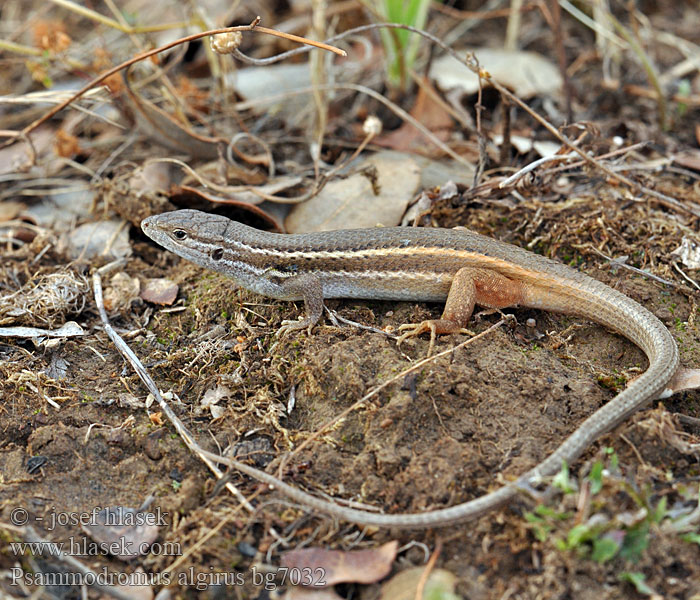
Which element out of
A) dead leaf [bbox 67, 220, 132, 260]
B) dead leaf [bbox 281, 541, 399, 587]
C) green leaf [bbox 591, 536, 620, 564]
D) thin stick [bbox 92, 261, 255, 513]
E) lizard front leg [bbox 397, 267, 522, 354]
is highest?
lizard front leg [bbox 397, 267, 522, 354]

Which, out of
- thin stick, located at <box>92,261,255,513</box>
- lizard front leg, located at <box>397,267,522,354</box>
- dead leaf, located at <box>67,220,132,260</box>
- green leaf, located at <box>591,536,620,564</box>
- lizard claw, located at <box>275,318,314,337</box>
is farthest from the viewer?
dead leaf, located at <box>67,220,132,260</box>

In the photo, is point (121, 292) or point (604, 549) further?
point (121, 292)

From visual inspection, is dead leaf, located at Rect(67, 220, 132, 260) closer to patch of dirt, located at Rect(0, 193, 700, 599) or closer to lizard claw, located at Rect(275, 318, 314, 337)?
patch of dirt, located at Rect(0, 193, 700, 599)

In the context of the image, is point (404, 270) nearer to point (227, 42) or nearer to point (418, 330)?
point (418, 330)

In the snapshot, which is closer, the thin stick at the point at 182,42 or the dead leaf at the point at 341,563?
the dead leaf at the point at 341,563

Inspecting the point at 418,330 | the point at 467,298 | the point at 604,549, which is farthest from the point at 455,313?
the point at 604,549

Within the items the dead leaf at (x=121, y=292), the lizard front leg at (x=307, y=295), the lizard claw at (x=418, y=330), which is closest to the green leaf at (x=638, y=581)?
the lizard claw at (x=418, y=330)

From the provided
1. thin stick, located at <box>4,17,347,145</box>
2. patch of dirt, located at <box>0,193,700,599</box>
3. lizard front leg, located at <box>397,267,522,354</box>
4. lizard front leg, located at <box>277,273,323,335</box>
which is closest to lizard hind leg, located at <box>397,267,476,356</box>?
lizard front leg, located at <box>397,267,522,354</box>

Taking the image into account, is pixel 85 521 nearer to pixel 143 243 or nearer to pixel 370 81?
pixel 143 243

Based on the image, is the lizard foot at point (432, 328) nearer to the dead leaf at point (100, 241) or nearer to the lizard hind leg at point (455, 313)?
the lizard hind leg at point (455, 313)
